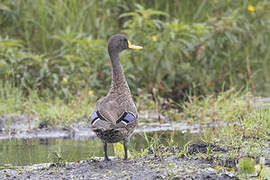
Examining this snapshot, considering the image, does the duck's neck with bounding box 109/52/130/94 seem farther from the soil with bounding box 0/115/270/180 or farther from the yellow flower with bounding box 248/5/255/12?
the yellow flower with bounding box 248/5/255/12

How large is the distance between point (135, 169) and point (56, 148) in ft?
5.51

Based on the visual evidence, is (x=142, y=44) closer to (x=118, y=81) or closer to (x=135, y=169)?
(x=118, y=81)

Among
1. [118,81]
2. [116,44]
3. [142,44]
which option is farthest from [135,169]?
[142,44]

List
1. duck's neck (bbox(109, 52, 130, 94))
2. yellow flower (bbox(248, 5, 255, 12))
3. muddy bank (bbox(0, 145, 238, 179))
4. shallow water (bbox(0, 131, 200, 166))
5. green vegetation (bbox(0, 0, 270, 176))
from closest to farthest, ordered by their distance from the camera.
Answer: muddy bank (bbox(0, 145, 238, 179)), duck's neck (bbox(109, 52, 130, 94)), shallow water (bbox(0, 131, 200, 166)), green vegetation (bbox(0, 0, 270, 176)), yellow flower (bbox(248, 5, 255, 12))

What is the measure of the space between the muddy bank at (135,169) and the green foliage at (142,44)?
11.6 ft

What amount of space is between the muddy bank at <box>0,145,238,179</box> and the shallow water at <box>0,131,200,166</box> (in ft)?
0.90

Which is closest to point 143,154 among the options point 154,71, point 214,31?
point 154,71

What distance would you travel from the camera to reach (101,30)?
9188 mm

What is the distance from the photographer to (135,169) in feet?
12.3

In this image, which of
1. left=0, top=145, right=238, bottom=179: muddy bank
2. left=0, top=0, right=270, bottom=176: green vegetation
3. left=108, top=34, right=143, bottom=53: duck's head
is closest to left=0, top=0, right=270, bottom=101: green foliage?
left=0, top=0, right=270, bottom=176: green vegetation

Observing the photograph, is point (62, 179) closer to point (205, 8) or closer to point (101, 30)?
point (101, 30)

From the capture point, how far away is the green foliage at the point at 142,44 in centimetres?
802

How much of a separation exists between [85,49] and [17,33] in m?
2.04

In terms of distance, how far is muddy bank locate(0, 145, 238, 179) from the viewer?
346 centimetres
